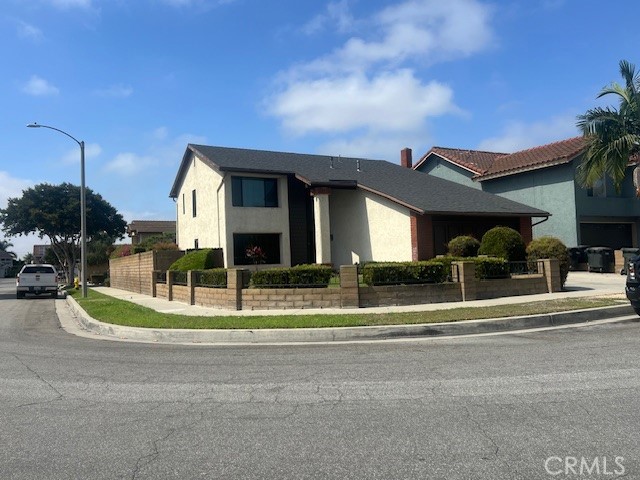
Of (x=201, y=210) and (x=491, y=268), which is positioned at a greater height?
(x=201, y=210)

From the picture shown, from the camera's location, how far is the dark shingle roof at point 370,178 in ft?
74.9

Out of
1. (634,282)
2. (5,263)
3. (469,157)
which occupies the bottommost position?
(634,282)

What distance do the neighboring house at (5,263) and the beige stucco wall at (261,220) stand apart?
9872cm

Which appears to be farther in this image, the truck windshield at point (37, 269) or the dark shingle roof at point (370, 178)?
the truck windshield at point (37, 269)

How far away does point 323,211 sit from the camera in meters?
24.0

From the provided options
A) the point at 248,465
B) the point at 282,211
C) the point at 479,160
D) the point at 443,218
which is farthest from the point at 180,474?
the point at 479,160

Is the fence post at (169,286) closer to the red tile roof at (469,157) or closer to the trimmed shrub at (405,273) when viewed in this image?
the trimmed shrub at (405,273)

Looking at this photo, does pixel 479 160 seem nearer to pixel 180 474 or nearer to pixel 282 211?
pixel 282 211

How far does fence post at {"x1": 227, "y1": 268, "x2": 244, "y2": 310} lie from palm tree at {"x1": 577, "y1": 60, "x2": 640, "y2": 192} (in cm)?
1264

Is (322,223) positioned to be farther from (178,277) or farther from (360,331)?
(360,331)

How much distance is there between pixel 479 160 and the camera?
112 ft

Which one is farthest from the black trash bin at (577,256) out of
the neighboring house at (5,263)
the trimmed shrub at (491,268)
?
the neighboring house at (5,263)

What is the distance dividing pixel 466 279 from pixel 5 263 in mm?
116559
